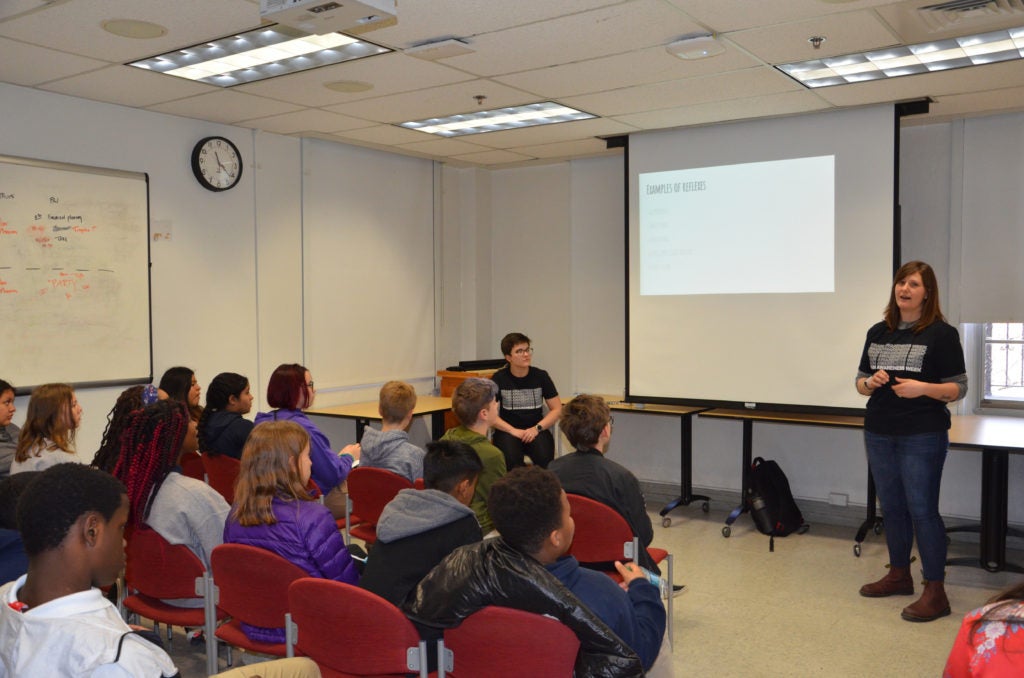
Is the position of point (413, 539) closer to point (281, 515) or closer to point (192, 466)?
point (281, 515)

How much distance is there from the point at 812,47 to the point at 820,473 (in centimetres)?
314

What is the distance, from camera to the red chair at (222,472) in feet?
13.3

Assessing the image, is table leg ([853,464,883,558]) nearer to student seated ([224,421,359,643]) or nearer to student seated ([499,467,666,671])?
student seated ([499,467,666,671])

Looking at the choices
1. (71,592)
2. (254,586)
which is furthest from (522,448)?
(71,592)

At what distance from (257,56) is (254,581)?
2793 millimetres

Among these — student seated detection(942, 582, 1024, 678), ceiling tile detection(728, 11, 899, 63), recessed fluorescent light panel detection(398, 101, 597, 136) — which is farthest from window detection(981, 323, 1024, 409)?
student seated detection(942, 582, 1024, 678)

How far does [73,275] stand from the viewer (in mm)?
4828

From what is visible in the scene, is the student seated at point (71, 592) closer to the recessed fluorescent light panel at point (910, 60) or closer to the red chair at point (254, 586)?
the red chair at point (254, 586)

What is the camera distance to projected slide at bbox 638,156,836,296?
5.45 metres

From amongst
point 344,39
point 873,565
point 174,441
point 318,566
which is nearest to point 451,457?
point 318,566

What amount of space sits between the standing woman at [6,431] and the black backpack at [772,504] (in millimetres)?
4270

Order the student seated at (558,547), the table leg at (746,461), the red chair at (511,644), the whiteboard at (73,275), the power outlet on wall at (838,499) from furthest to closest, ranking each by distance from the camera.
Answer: the power outlet on wall at (838,499)
the table leg at (746,461)
the whiteboard at (73,275)
the student seated at (558,547)
the red chair at (511,644)


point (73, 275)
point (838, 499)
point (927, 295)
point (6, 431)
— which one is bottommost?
point (838, 499)

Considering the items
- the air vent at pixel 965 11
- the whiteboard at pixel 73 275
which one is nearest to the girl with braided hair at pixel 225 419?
the whiteboard at pixel 73 275
